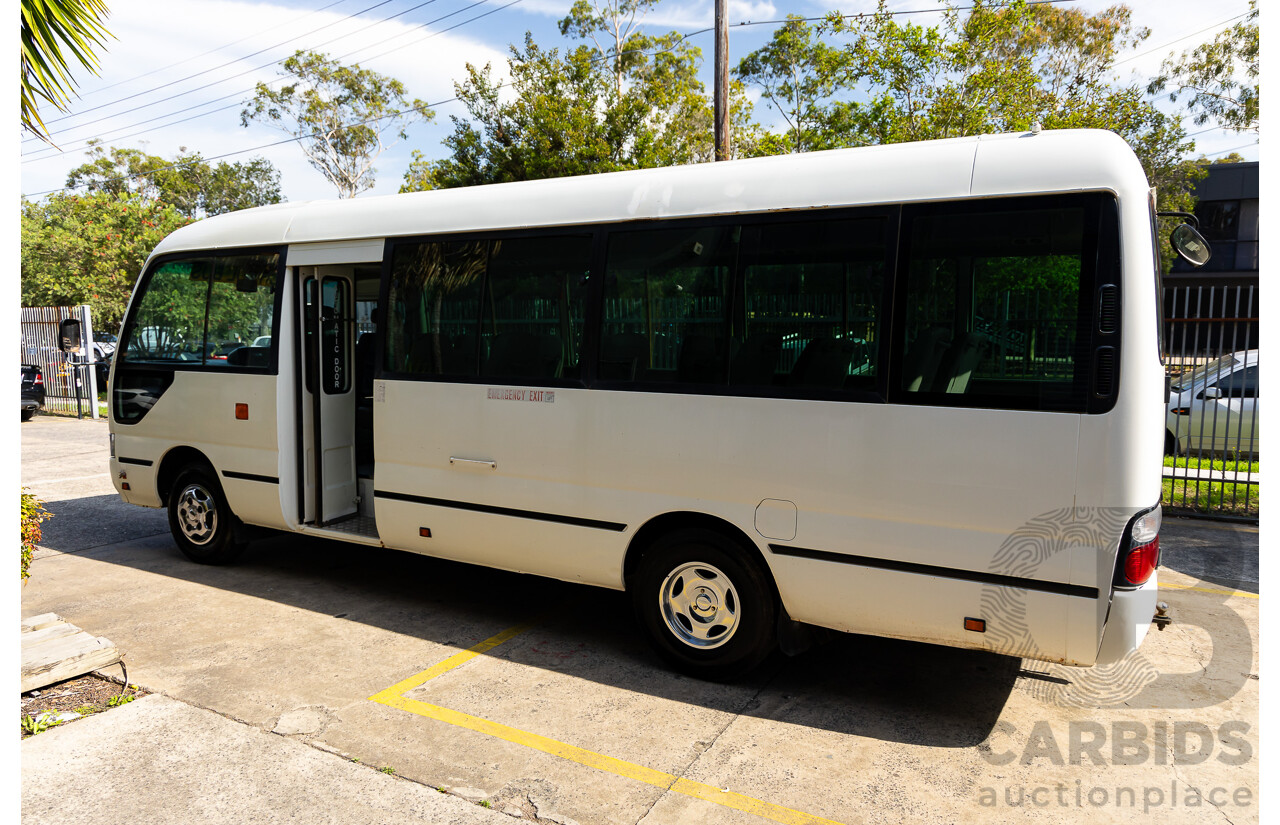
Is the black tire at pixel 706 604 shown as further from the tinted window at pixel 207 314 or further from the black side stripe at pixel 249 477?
the tinted window at pixel 207 314

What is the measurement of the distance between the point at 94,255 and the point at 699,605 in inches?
1224

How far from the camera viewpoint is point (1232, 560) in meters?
7.72

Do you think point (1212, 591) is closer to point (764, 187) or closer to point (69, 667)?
point (764, 187)

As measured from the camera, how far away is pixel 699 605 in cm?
490

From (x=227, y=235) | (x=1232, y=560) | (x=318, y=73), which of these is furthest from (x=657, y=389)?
(x=318, y=73)

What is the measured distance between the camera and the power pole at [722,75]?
13609 millimetres

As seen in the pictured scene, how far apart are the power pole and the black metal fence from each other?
6738 mm

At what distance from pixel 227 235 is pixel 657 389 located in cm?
420

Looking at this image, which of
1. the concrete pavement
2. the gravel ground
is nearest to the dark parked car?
the concrete pavement

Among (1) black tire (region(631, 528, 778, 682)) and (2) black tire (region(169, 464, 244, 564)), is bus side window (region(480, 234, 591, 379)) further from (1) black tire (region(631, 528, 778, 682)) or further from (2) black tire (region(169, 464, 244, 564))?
(2) black tire (region(169, 464, 244, 564))

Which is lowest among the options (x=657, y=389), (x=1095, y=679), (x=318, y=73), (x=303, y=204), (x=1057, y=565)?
(x=1095, y=679)

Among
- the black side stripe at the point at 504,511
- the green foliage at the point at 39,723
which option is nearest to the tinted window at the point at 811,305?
the black side stripe at the point at 504,511

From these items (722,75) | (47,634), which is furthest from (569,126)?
(47,634)

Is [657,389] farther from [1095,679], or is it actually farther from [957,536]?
[1095,679]
